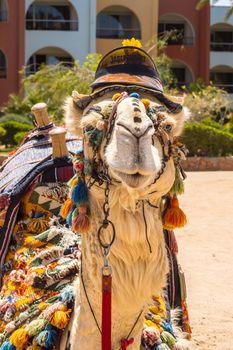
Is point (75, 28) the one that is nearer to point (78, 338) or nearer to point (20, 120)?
point (20, 120)

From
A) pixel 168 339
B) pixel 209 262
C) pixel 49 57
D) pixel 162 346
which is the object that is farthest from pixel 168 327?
pixel 49 57

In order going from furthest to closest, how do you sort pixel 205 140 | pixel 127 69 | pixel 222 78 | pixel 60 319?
pixel 222 78
pixel 205 140
pixel 60 319
pixel 127 69

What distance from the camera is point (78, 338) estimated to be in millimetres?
2604

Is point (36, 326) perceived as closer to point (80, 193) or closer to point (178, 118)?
point (80, 193)

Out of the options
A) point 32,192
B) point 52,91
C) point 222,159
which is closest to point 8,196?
point 32,192

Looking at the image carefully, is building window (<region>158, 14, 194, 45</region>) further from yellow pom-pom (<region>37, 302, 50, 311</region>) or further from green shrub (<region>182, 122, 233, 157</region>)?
yellow pom-pom (<region>37, 302, 50, 311</region>)

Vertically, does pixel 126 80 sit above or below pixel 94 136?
above

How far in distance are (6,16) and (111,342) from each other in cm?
3335

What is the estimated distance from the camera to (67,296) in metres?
2.98

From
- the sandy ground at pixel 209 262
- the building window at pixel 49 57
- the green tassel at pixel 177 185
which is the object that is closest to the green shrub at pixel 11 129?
the sandy ground at pixel 209 262

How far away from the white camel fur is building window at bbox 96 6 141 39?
115 ft

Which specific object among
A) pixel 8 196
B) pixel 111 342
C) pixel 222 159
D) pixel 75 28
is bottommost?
pixel 222 159

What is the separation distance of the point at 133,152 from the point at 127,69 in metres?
0.64

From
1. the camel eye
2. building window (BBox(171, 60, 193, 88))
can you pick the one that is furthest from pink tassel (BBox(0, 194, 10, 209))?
building window (BBox(171, 60, 193, 88))
